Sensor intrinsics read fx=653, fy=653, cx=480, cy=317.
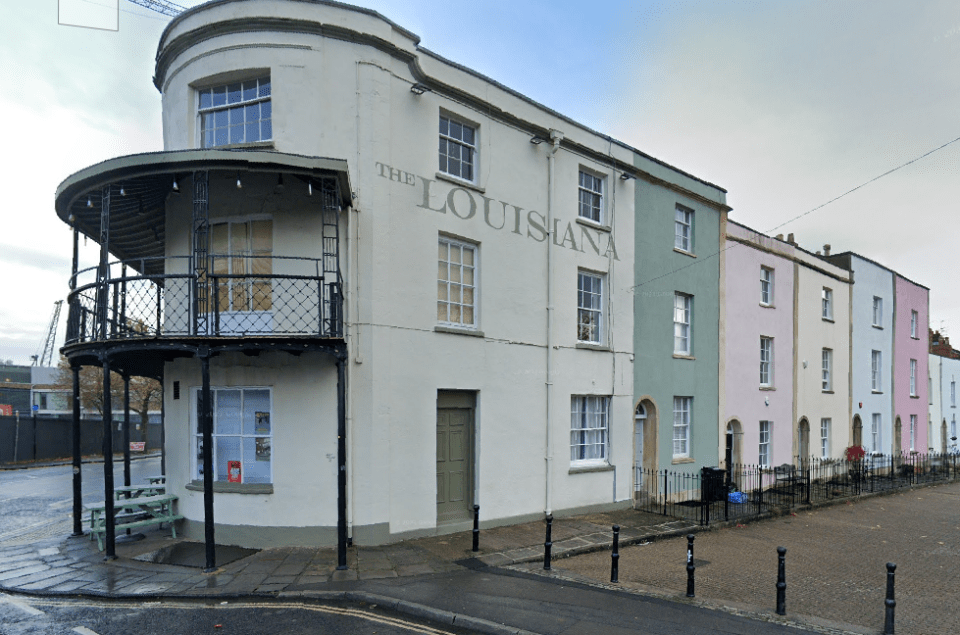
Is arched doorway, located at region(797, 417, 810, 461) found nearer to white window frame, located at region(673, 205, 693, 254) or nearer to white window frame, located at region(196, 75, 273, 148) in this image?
white window frame, located at region(673, 205, 693, 254)

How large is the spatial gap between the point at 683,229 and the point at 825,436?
12.7m

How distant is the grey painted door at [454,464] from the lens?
1344 centimetres

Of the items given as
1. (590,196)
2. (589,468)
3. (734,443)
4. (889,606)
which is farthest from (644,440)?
(889,606)

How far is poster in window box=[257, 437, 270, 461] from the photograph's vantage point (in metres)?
11.9

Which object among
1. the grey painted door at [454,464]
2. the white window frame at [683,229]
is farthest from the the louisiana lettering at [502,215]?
the grey painted door at [454,464]

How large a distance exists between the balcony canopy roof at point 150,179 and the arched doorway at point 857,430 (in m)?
26.4

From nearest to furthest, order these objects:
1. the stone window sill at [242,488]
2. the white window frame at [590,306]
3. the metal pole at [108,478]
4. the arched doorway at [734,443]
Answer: the metal pole at [108,478] < the stone window sill at [242,488] < the white window frame at [590,306] < the arched doorway at [734,443]

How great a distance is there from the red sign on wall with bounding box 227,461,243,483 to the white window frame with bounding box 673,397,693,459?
12622 millimetres

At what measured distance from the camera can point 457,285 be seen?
14.0 metres

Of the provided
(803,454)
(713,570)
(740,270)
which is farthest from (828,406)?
(713,570)

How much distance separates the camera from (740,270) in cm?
2230

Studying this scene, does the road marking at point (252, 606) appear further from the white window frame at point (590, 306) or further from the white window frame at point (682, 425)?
the white window frame at point (682, 425)

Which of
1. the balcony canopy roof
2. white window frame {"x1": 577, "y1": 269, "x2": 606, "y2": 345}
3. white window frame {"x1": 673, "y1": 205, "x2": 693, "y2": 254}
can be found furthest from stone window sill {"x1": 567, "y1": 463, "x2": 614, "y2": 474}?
the balcony canopy roof

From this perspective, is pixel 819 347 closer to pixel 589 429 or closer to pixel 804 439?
pixel 804 439
